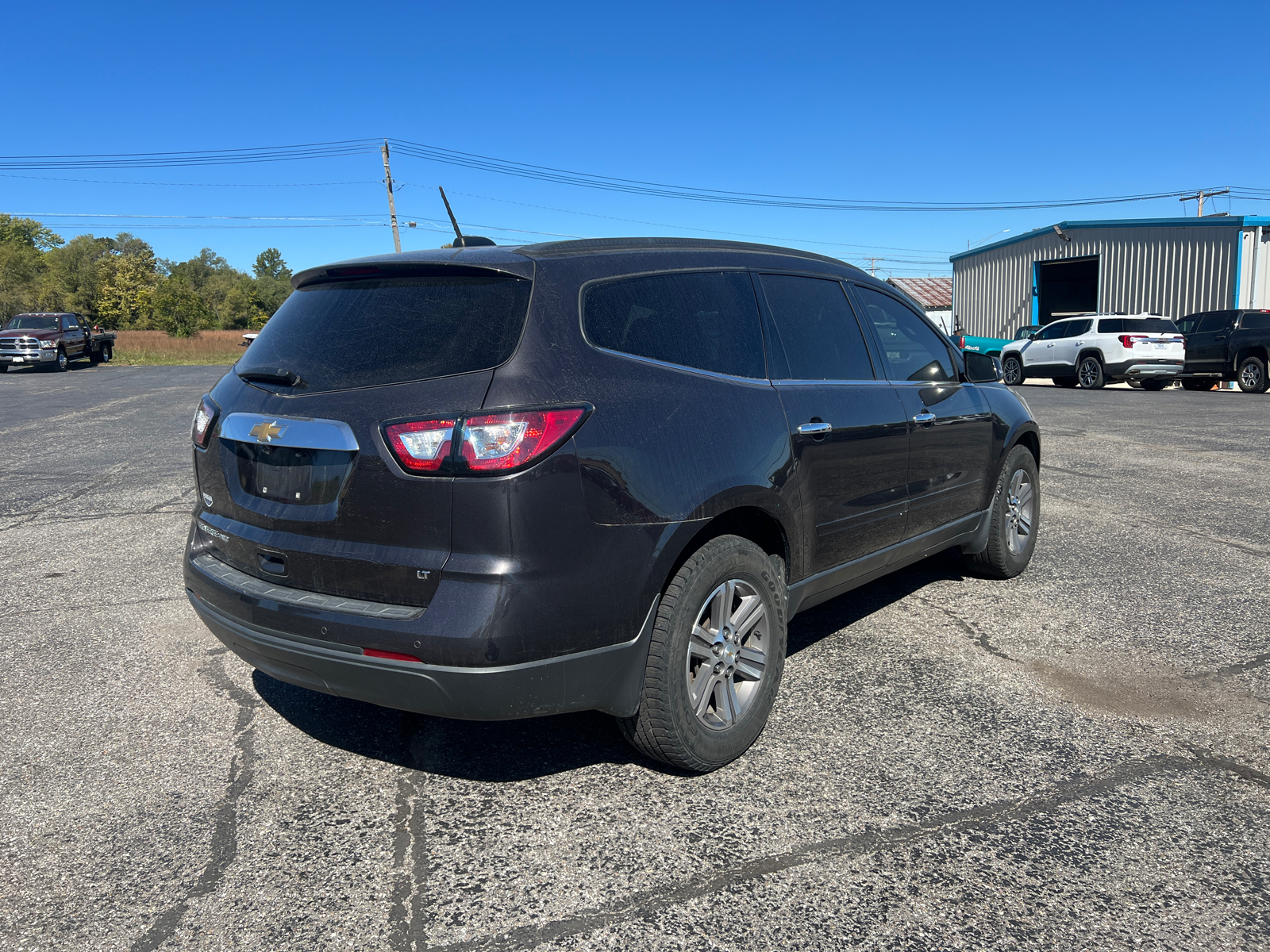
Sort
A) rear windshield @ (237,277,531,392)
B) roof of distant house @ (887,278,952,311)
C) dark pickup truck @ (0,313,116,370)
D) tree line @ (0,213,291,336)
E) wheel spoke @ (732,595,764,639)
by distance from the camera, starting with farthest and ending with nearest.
Result: 1. tree line @ (0,213,291,336)
2. roof of distant house @ (887,278,952,311)
3. dark pickup truck @ (0,313,116,370)
4. wheel spoke @ (732,595,764,639)
5. rear windshield @ (237,277,531,392)

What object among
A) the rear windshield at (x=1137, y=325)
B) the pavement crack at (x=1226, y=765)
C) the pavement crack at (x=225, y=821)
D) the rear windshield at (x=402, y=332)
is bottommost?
the pavement crack at (x=1226, y=765)

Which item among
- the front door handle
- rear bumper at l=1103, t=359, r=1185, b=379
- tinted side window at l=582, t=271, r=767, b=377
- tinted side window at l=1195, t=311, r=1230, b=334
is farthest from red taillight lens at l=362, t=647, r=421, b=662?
tinted side window at l=1195, t=311, r=1230, b=334

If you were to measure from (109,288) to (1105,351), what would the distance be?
10136 cm

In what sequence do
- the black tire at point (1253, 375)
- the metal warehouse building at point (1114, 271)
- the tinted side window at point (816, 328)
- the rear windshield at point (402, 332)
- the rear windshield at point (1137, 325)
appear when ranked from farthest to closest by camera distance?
the metal warehouse building at point (1114, 271) → the rear windshield at point (1137, 325) → the black tire at point (1253, 375) → the tinted side window at point (816, 328) → the rear windshield at point (402, 332)

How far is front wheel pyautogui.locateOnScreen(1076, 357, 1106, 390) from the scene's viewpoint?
2362 centimetres

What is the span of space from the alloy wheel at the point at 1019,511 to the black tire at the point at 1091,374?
20.3m

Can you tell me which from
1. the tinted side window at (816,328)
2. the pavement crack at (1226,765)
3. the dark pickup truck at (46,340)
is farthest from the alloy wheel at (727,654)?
the dark pickup truck at (46,340)

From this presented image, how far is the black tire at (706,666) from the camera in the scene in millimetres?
2932

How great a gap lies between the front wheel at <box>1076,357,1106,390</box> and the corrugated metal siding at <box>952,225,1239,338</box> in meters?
7.71

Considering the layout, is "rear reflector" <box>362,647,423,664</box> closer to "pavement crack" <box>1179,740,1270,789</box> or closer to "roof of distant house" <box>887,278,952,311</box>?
"pavement crack" <box>1179,740,1270,789</box>

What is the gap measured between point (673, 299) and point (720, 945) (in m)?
2.02

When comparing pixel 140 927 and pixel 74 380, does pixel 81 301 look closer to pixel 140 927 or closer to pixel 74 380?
pixel 74 380

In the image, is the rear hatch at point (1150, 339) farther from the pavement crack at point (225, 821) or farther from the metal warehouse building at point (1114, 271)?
the pavement crack at point (225, 821)

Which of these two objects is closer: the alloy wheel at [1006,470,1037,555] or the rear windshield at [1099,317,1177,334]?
the alloy wheel at [1006,470,1037,555]
